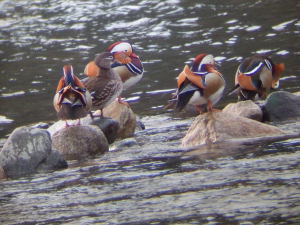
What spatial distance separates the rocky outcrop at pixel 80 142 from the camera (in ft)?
32.6

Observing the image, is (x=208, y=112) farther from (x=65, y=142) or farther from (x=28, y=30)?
(x=28, y=30)

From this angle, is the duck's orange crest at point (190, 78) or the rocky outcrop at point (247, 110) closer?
the duck's orange crest at point (190, 78)

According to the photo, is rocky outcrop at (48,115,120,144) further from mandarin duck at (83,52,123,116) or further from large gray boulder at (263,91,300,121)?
large gray boulder at (263,91,300,121)

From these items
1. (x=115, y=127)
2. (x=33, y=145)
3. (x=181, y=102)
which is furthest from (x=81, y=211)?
(x=115, y=127)

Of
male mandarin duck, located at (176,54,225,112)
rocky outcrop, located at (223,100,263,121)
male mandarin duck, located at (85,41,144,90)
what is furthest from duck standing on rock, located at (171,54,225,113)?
male mandarin duck, located at (85,41,144,90)

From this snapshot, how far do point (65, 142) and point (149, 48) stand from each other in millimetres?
6605

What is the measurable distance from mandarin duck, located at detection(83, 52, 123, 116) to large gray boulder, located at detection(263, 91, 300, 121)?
1880 mm

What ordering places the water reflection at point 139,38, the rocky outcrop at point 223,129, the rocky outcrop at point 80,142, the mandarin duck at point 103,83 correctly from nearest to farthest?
the rocky outcrop at point 223,129 → the rocky outcrop at point 80,142 → the mandarin duck at point 103,83 → the water reflection at point 139,38

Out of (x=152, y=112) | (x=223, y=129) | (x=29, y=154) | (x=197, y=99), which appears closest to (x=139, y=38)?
(x=152, y=112)

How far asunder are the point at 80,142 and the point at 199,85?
1489mm

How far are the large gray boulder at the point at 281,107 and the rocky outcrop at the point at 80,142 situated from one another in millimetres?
2118

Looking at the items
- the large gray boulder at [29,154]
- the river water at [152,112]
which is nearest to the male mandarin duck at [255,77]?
the river water at [152,112]

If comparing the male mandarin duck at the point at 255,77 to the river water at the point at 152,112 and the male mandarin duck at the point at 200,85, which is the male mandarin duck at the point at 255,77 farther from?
the male mandarin duck at the point at 200,85

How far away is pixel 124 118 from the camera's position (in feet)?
37.2
